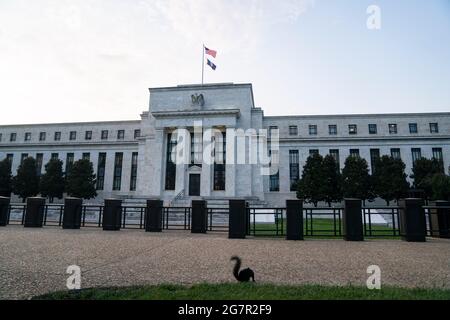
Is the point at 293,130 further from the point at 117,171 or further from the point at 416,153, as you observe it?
the point at 117,171

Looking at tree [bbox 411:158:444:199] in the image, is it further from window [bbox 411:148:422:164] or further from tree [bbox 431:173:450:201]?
tree [bbox 431:173:450:201]

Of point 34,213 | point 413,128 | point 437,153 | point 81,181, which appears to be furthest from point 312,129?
point 34,213

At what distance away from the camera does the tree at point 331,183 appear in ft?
126

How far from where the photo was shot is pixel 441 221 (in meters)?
12.4

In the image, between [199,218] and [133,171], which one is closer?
[199,218]

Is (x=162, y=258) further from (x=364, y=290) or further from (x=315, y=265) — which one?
(x=364, y=290)

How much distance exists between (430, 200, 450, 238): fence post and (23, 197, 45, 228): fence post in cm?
1908

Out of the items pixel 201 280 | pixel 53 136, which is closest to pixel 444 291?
pixel 201 280

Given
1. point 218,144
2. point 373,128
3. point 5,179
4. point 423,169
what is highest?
point 373,128

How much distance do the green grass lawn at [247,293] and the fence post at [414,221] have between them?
8.00 metres

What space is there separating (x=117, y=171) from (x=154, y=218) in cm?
3884

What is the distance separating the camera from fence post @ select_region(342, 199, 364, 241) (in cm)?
1127

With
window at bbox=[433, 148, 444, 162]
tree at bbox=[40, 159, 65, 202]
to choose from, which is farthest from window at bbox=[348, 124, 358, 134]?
tree at bbox=[40, 159, 65, 202]
